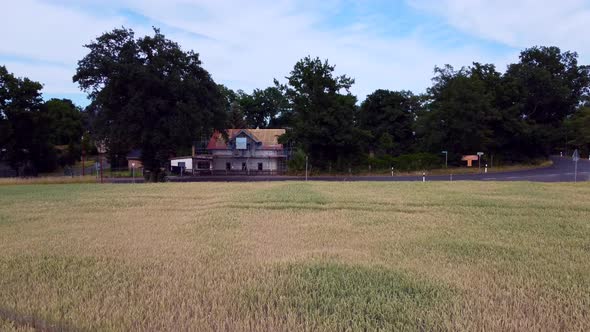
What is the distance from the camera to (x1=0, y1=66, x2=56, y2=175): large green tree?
1704 inches

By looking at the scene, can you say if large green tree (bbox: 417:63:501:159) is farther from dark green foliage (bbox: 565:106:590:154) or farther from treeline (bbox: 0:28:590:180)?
dark green foliage (bbox: 565:106:590:154)

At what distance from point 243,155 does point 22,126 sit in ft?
80.8

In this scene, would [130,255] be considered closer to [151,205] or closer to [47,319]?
[47,319]

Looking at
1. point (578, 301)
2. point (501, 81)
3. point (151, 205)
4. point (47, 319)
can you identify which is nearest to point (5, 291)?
point (47, 319)

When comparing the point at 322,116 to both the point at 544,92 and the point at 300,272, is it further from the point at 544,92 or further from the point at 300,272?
the point at 300,272

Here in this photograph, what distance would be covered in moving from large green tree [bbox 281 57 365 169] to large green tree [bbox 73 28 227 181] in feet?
41.2

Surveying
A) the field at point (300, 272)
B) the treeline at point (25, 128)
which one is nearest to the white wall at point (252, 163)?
the treeline at point (25, 128)

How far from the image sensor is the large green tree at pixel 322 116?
41.5m

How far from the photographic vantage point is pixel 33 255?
18.6 ft

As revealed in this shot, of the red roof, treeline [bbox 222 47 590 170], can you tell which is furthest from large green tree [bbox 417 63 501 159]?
the red roof

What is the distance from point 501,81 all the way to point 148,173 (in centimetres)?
4110

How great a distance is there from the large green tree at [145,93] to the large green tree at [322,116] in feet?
41.2

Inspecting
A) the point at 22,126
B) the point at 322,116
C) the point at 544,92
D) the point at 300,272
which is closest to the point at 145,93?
the point at 322,116

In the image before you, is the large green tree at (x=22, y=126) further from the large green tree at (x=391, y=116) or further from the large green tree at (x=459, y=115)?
the large green tree at (x=459, y=115)
